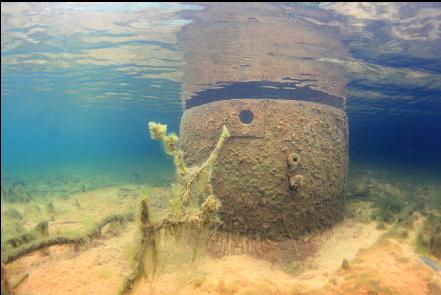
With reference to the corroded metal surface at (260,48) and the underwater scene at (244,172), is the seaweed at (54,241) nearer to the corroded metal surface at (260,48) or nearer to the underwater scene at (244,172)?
the underwater scene at (244,172)

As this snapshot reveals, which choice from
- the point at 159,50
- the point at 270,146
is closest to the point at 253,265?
the point at 270,146

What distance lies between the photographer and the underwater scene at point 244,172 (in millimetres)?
5070

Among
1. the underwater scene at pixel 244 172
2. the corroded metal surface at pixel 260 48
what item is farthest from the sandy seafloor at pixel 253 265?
the corroded metal surface at pixel 260 48

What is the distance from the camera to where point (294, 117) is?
756cm

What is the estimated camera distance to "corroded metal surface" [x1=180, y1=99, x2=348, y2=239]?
689cm

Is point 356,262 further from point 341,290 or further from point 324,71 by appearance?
point 324,71

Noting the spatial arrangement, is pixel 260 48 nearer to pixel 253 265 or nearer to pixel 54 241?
pixel 253 265

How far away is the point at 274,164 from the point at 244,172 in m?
0.73

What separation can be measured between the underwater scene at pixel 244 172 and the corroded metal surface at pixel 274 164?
0.11ft

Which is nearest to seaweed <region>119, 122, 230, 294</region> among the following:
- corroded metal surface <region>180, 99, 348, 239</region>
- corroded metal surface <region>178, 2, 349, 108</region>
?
corroded metal surface <region>180, 99, 348, 239</region>

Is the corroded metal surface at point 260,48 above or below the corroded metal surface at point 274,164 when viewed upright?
above

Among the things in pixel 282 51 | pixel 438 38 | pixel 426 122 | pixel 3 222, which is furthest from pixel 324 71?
pixel 426 122

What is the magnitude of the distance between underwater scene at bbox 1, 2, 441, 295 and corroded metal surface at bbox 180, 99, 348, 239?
0.03 metres

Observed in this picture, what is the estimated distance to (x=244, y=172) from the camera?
23.1 ft
